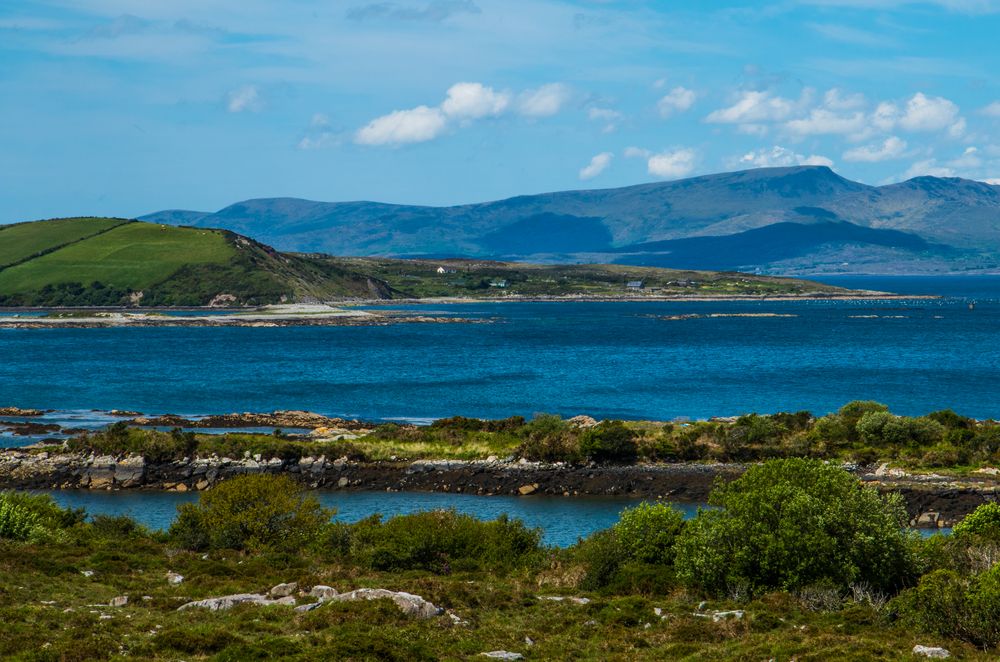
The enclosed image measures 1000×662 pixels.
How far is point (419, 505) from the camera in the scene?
159ft

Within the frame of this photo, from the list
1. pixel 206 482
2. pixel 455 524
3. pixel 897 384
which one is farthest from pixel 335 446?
pixel 897 384

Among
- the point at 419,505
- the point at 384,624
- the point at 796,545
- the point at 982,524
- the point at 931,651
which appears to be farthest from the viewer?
the point at 419,505

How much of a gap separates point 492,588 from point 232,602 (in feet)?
21.0

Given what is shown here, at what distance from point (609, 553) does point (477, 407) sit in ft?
177

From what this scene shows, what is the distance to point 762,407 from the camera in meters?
82.9

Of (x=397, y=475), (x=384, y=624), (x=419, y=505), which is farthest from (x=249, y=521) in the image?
(x=397, y=475)

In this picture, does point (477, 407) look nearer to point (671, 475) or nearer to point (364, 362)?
point (671, 475)

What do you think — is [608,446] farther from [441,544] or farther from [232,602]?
[232,602]

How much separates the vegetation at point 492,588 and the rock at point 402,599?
0.40 meters

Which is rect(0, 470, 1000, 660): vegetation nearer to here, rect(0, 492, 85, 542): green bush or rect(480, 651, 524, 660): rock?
rect(0, 492, 85, 542): green bush

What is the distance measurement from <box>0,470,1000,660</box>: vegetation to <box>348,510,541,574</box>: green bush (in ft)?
0.22

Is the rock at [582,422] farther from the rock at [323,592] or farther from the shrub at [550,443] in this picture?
the rock at [323,592]

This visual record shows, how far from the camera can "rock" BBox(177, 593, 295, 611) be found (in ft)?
77.5

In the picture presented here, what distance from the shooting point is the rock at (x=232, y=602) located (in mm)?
23625
